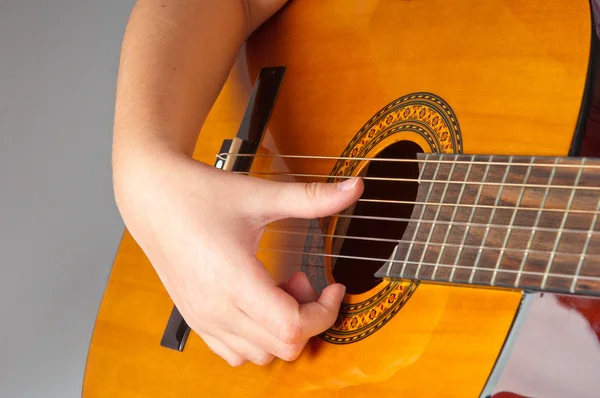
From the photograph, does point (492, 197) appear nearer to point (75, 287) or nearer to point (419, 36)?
point (419, 36)

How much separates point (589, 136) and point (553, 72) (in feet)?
0.32

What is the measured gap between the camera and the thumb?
748 mm

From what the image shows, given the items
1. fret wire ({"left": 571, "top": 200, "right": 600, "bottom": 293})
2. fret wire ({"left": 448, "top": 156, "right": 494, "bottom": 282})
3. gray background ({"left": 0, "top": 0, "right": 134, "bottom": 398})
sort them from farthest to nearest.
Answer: gray background ({"left": 0, "top": 0, "right": 134, "bottom": 398}) < fret wire ({"left": 448, "top": 156, "right": 494, "bottom": 282}) < fret wire ({"left": 571, "top": 200, "right": 600, "bottom": 293})

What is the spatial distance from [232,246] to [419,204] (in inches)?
9.1

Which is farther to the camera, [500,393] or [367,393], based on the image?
[367,393]

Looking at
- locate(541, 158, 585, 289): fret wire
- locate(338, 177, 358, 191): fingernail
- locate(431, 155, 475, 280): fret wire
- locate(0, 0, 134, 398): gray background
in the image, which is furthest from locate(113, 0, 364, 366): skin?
locate(0, 0, 134, 398): gray background

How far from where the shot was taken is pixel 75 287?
181 centimetres

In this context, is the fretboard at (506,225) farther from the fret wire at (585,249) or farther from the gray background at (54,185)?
the gray background at (54,185)

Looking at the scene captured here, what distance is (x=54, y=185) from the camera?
182 cm

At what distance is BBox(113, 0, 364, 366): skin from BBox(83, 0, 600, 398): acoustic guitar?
2.3 inches

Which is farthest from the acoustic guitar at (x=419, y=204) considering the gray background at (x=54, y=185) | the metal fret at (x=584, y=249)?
the gray background at (x=54, y=185)

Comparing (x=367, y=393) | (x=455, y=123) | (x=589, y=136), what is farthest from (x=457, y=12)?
(x=367, y=393)

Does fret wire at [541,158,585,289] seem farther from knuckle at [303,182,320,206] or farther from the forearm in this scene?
the forearm

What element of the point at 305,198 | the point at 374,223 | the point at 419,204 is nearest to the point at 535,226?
the point at 419,204
